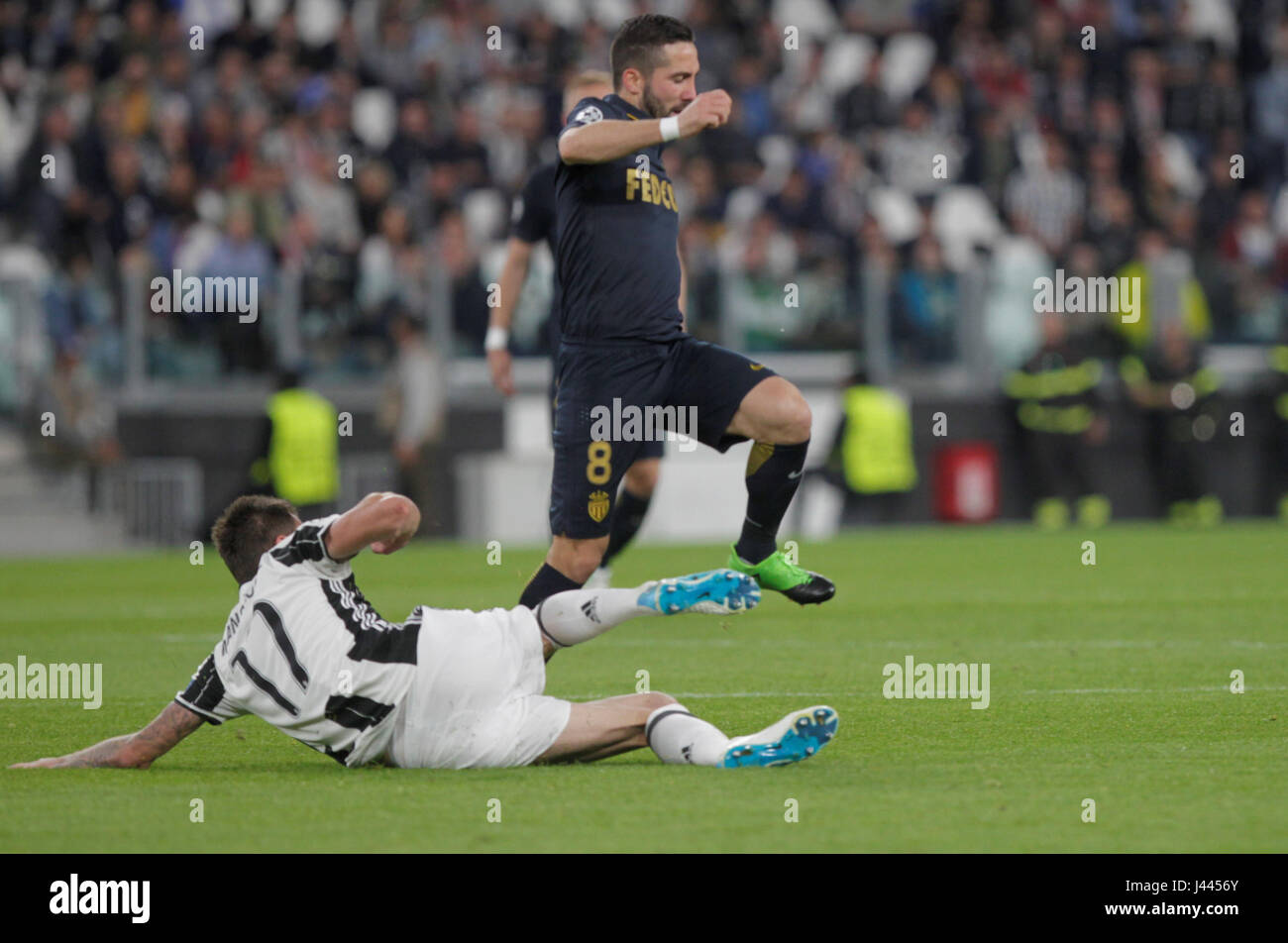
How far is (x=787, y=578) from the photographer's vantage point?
7.45m

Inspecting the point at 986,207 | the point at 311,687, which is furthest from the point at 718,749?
the point at 986,207

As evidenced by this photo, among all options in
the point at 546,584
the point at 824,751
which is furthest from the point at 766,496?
the point at 824,751

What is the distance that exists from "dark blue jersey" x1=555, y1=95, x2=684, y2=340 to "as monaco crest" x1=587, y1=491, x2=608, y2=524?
58 centimetres

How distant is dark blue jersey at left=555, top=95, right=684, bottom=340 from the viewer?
292 inches

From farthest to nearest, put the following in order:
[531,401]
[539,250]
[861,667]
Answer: [531,401], [539,250], [861,667]

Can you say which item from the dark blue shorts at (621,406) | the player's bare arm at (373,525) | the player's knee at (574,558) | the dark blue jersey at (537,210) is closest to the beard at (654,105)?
the dark blue shorts at (621,406)

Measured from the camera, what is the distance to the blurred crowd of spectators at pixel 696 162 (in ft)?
64.0

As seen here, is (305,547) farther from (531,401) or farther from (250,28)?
(250,28)

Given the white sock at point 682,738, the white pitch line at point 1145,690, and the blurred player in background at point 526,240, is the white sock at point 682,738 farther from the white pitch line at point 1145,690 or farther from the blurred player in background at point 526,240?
the blurred player in background at point 526,240

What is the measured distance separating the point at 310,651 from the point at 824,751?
1.76 meters

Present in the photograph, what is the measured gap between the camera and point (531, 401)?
776 inches

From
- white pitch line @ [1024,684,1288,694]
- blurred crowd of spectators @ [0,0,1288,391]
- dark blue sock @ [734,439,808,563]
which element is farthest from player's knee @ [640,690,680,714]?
blurred crowd of spectators @ [0,0,1288,391]

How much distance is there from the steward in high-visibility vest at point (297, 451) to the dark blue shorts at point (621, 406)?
10322 mm

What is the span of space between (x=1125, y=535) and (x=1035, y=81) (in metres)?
7.31
